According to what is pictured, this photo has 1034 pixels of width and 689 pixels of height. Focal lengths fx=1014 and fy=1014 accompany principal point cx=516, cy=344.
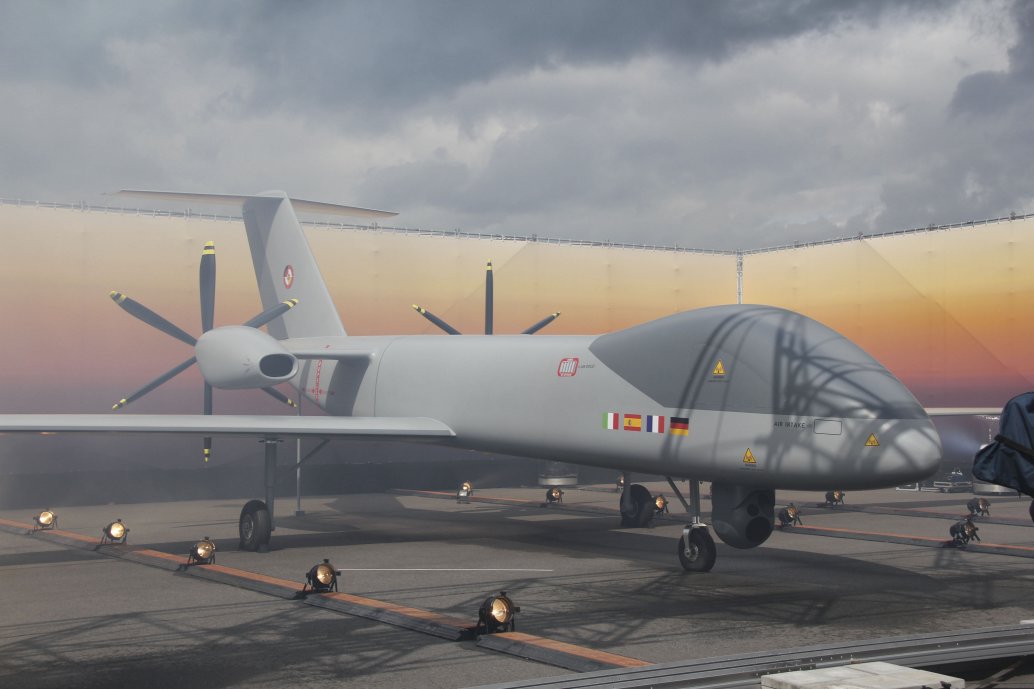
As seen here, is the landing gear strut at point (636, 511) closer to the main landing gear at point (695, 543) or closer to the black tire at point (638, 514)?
the black tire at point (638, 514)

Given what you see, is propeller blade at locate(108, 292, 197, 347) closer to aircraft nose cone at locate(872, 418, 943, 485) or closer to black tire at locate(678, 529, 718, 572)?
black tire at locate(678, 529, 718, 572)

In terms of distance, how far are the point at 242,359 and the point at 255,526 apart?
11.5 feet

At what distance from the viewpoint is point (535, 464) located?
3716cm

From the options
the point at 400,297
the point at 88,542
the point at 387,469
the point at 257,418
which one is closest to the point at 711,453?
the point at 257,418

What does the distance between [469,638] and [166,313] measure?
2474 centimetres

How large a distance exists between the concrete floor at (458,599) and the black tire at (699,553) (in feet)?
0.86

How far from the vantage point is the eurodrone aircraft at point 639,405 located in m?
14.3

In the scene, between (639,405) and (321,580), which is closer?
(321,580)

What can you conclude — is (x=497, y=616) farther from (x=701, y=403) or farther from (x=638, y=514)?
(x=638, y=514)

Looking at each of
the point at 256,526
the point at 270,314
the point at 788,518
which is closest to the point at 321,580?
the point at 256,526

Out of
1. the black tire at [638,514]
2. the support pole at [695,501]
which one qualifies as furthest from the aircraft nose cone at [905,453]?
the black tire at [638,514]

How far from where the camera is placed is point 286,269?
27.3m

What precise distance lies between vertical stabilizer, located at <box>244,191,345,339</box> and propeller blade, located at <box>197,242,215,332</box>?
10.8ft

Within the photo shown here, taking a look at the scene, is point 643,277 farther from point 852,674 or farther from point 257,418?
point 852,674
